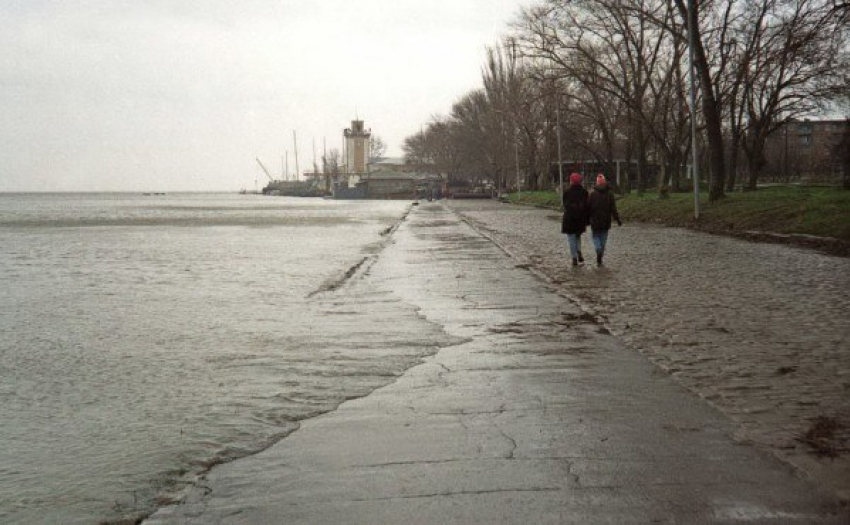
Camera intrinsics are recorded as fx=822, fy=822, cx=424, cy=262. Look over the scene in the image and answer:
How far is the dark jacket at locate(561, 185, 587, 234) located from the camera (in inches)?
634

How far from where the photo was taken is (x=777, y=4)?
3441cm

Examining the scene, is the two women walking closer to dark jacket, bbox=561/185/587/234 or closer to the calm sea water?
dark jacket, bbox=561/185/587/234

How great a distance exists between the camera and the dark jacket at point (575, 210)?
52.9ft

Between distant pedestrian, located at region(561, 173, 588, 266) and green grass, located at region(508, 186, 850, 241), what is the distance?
679 centimetres

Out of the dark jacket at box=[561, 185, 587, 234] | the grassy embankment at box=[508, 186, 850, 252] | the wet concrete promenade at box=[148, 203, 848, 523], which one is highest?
the dark jacket at box=[561, 185, 587, 234]

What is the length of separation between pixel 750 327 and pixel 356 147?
17312 centimetres

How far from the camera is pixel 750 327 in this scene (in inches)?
346

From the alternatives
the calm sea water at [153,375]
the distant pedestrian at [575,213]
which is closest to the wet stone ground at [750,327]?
the distant pedestrian at [575,213]

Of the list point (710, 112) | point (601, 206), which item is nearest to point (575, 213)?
point (601, 206)

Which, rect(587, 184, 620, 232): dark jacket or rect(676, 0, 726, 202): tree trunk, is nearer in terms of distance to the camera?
rect(587, 184, 620, 232): dark jacket

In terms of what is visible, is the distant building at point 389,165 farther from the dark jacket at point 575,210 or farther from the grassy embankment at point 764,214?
the dark jacket at point 575,210

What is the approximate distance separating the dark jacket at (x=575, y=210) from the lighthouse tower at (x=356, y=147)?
526 feet

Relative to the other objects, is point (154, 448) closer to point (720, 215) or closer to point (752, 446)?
→ point (752, 446)

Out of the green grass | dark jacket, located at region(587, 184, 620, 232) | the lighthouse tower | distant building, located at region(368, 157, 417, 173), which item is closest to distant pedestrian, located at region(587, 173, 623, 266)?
dark jacket, located at region(587, 184, 620, 232)
